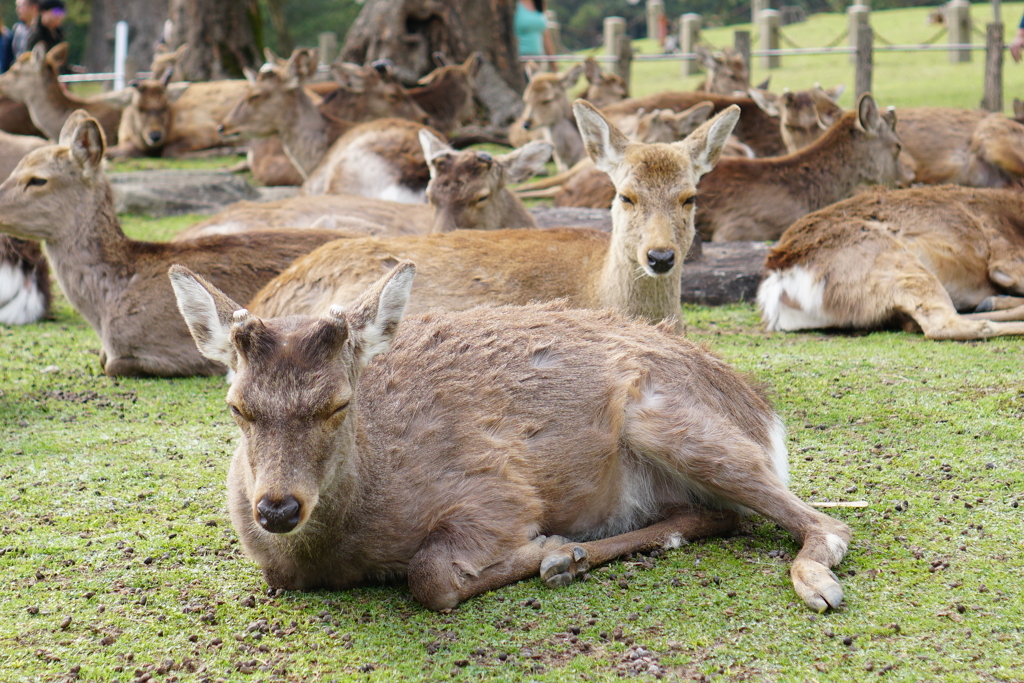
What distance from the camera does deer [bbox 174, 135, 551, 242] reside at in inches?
302

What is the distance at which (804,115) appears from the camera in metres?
12.0

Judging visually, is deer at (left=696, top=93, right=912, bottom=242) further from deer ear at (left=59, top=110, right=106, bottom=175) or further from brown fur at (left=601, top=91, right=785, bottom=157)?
deer ear at (left=59, top=110, right=106, bottom=175)

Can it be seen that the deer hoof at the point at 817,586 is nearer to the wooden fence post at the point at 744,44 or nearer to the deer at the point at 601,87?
the deer at the point at 601,87

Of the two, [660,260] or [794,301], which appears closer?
[660,260]

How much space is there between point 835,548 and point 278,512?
177cm

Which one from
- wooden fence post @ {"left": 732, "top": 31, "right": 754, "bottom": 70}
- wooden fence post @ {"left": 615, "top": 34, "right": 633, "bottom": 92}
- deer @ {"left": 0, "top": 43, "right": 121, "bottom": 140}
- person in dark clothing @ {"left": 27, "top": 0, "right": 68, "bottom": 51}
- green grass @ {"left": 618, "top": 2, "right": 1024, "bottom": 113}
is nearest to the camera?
deer @ {"left": 0, "top": 43, "right": 121, "bottom": 140}

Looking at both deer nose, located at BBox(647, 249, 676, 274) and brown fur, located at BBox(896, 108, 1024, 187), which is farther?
brown fur, located at BBox(896, 108, 1024, 187)

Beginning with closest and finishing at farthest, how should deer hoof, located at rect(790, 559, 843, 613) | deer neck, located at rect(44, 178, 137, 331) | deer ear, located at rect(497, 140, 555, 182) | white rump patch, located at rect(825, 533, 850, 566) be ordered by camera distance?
deer hoof, located at rect(790, 559, 843, 613) → white rump patch, located at rect(825, 533, 850, 566) → deer neck, located at rect(44, 178, 137, 331) → deer ear, located at rect(497, 140, 555, 182)

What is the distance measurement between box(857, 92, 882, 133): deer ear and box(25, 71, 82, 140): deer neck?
1078 cm

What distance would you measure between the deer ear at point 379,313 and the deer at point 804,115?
9422 mm

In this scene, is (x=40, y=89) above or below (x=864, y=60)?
above

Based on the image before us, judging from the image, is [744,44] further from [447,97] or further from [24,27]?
[24,27]

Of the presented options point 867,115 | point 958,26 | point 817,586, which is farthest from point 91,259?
point 958,26

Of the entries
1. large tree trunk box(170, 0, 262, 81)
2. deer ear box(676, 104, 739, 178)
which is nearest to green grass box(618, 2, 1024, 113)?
large tree trunk box(170, 0, 262, 81)
